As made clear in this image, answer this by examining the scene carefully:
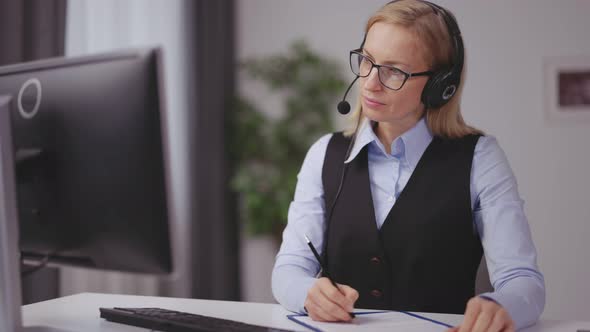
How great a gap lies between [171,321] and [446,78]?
0.80 m

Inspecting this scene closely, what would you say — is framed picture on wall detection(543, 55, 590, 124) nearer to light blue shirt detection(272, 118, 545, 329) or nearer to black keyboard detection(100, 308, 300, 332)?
light blue shirt detection(272, 118, 545, 329)

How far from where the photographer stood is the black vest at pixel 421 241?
1381mm

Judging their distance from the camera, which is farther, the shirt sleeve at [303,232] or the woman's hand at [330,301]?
the shirt sleeve at [303,232]

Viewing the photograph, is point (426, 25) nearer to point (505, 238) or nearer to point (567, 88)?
point (505, 238)

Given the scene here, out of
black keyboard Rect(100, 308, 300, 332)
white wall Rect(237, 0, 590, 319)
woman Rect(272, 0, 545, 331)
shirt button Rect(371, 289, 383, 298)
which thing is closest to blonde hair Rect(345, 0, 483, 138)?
woman Rect(272, 0, 545, 331)

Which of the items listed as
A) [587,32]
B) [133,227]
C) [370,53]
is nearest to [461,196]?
[370,53]

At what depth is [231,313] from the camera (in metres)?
1.18

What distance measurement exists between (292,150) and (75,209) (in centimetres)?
306

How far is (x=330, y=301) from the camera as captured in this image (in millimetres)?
1088

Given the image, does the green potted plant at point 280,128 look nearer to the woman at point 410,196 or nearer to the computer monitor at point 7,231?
the woman at point 410,196

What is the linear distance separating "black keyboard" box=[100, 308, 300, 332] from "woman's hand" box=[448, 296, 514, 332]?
30cm

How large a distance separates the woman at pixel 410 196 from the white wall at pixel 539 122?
2.60 metres

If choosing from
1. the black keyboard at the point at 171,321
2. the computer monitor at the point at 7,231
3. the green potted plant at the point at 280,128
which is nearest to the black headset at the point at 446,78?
the black keyboard at the point at 171,321

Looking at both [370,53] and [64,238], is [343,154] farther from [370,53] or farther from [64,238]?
[64,238]
